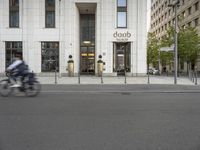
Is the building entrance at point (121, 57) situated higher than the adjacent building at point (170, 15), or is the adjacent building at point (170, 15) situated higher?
the adjacent building at point (170, 15)

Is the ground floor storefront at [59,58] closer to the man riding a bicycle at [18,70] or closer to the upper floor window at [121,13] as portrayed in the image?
the upper floor window at [121,13]

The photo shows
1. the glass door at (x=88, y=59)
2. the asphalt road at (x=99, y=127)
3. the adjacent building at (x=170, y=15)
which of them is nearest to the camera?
the asphalt road at (x=99, y=127)

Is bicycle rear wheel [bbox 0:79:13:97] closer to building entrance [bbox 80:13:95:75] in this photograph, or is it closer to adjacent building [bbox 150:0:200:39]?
building entrance [bbox 80:13:95:75]

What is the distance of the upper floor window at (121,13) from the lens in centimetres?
3719

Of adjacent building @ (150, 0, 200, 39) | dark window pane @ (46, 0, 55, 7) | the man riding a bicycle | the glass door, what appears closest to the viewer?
the man riding a bicycle

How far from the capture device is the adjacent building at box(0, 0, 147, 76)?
119ft

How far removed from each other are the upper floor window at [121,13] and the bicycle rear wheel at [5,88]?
24740 millimetres

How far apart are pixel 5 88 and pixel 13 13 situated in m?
24.8

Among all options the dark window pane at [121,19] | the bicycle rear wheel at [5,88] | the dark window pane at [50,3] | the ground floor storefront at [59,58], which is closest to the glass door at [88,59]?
the ground floor storefront at [59,58]

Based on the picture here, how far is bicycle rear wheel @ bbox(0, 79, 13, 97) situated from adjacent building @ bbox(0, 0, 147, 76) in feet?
73.6

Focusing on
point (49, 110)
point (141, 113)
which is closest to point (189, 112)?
point (141, 113)

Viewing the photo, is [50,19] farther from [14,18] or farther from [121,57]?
[121,57]

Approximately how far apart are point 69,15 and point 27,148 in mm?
32490

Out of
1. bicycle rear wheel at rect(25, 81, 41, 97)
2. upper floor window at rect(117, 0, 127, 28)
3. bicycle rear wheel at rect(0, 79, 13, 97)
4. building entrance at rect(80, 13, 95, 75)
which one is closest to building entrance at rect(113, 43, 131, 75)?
upper floor window at rect(117, 0, 127, 28)
